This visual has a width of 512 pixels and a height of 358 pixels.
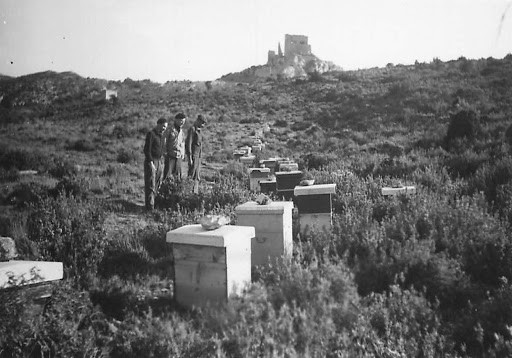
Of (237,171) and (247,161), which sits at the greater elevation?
(247,161)

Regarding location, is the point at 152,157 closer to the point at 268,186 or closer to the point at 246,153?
the point at 268,186

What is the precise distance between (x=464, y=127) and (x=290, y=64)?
85553mm

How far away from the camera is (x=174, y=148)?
11.7m

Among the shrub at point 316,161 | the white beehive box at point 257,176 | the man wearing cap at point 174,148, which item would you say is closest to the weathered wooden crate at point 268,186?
the white beehive box at point 257,176

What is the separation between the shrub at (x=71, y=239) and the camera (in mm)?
5757

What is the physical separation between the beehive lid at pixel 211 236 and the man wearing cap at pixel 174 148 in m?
6.34

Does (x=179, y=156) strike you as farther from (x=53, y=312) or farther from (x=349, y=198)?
(x=53, y=312)

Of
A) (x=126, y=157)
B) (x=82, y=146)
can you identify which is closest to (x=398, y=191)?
(x=126, y=157)

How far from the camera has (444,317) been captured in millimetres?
4906

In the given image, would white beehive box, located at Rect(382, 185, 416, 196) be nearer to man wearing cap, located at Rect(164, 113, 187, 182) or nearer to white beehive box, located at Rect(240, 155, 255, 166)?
man wearing cap, located at Rect(164, 113, 187, 182)

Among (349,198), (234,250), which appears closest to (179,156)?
(349,198)

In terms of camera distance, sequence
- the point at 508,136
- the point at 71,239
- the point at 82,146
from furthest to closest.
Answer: the point at 82,146
the point at 508,136
the point at 71,239

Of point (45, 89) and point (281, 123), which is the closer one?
point (281, 123)

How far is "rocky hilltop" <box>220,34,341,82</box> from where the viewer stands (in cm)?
9012
